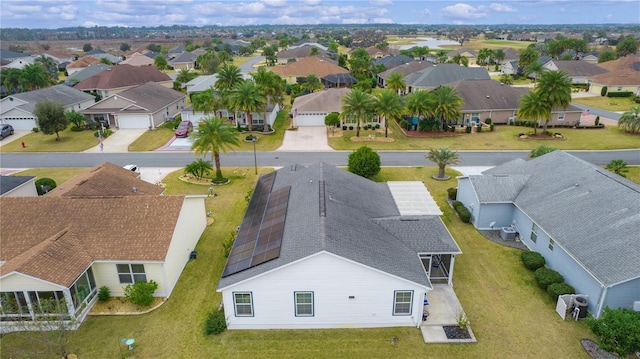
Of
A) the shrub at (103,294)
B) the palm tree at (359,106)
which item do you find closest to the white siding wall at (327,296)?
the shrub at (103,294)

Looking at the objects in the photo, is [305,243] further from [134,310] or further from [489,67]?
[489,67]

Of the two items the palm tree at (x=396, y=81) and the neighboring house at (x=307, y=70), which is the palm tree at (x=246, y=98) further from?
the neighboring house at (x=307, y=70)

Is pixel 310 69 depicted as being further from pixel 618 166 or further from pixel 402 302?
pixel 402 302

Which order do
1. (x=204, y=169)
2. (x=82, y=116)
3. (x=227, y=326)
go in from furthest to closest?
(x=82, y=116)
(x=204, y=169)
(x=227, y=326)

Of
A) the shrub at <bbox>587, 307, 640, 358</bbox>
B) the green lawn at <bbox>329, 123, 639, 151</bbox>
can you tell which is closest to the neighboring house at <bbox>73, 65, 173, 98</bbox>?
the green lawn at <bbox>329, 123, 639, 151</bbox>

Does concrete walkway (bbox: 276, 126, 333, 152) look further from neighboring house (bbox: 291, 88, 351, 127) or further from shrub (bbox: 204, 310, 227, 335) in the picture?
shrub (bbox: 204, 310, 227, 335)

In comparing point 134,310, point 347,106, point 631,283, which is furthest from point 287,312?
point 347,106
